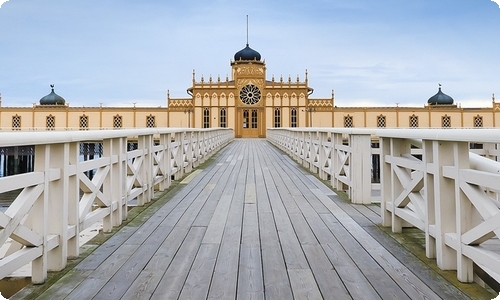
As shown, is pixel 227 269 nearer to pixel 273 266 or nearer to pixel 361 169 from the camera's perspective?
pixel 273 266

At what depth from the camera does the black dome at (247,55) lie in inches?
1987

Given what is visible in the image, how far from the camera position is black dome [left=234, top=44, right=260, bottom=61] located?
5047 cm

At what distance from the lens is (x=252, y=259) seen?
3480 millimetres

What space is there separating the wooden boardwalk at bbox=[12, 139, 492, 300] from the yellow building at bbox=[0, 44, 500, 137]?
39.7 m

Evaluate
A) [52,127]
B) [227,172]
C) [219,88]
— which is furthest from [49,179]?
[52,127]

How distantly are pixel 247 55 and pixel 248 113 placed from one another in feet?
31.3

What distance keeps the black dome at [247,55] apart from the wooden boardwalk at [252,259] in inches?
1826

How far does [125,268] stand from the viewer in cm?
329

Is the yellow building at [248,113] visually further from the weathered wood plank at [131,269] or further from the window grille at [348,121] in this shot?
the weathered wood plank at [131,269]

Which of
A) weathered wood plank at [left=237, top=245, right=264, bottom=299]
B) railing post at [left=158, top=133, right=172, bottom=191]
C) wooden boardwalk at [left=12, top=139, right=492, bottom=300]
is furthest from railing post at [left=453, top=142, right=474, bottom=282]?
railing post at [left=158, top=133, right=172, bottom=191]

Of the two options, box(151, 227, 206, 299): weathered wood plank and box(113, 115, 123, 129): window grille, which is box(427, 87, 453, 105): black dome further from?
box(151, 227, 206, 299): weathered wood plank

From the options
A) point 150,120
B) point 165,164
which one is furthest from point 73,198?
point 150,120

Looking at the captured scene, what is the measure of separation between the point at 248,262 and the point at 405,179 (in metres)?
1.91

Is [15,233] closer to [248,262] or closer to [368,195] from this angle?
[248,262]
